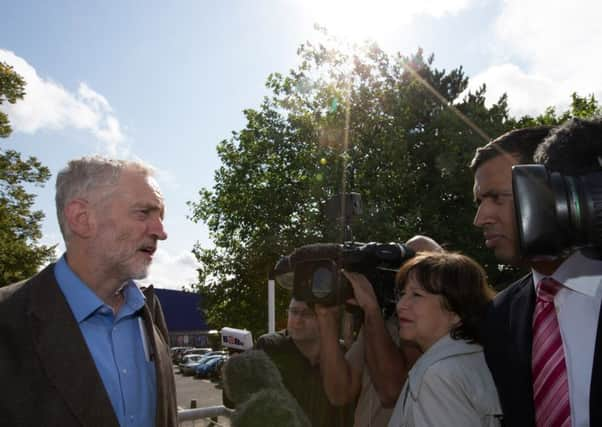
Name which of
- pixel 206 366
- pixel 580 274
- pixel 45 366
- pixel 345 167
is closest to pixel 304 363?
pixel 45 366

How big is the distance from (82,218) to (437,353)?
148 centimetres

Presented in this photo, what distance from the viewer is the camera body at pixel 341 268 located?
234 cm

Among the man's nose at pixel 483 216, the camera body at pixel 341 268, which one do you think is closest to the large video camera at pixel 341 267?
the camera body at pixel 341 268

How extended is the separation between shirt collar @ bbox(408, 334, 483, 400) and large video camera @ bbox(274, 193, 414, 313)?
0.43m

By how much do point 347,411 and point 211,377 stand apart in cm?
3171

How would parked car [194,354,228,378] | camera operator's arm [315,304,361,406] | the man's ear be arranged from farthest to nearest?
parked car [194,354,228,378] < camera operator's arm [315,304,361,406] < the man's ear

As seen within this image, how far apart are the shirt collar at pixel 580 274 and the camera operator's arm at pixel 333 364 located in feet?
3.06

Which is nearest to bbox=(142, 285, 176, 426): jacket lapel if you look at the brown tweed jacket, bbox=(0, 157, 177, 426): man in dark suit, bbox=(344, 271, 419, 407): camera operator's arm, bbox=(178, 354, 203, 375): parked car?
bbox=(0, 157, 177, 426): man in dark suit

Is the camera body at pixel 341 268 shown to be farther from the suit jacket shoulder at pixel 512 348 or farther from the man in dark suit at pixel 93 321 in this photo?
the man in dark suit at pixel 93 321

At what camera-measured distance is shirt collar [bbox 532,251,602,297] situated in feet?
5.48

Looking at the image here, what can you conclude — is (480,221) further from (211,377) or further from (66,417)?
(211,377)

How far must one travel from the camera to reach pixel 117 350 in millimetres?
2023

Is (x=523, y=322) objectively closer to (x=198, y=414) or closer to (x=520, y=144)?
(x=520, y=144)

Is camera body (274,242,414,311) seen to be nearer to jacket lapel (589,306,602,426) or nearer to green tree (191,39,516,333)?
→ jacket lapel (589,306,602,426)
